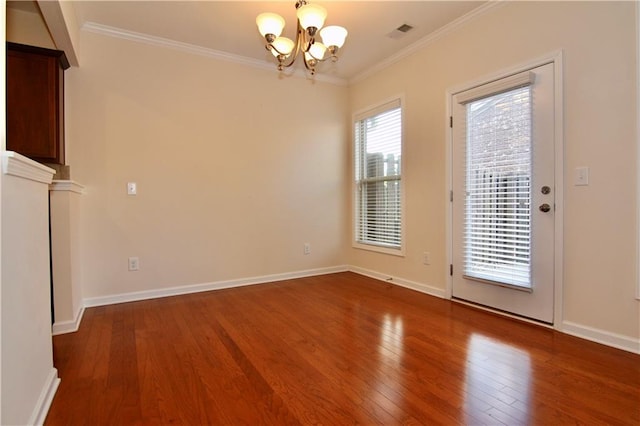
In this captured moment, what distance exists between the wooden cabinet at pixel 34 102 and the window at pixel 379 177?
3.18 m

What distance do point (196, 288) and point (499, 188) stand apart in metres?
3.13

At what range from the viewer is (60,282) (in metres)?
2.52

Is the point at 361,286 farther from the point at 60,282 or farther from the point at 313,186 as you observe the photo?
the point at 60,282

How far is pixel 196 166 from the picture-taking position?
3.62 metres

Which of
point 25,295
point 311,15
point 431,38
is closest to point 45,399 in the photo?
point 25,295

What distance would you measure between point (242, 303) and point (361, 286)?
137 cm

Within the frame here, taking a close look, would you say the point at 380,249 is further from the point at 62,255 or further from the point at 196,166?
the point at 62,255

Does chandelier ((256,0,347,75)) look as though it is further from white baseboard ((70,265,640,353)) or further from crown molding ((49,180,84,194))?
white baseboard ((70,265,640,353))

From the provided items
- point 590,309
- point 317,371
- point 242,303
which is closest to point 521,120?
point 590,309

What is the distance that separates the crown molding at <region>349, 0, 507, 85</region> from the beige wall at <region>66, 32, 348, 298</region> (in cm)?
64

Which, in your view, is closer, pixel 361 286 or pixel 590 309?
pixel 590 309

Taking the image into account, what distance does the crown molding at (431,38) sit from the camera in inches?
113

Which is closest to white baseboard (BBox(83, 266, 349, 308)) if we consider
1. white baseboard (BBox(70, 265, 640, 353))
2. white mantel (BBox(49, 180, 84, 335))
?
white baseboard (BBox(70, 265, 640, 353))

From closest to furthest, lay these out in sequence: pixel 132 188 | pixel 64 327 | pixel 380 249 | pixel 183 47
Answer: pixel 64 327, pixel 132 188, pixel 183 47, pixel 380 249
